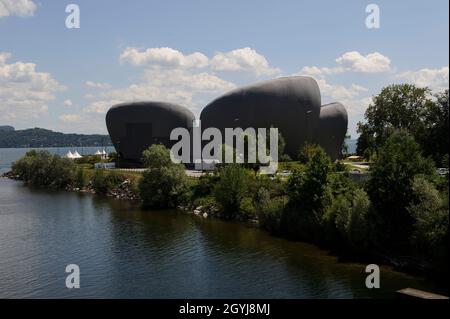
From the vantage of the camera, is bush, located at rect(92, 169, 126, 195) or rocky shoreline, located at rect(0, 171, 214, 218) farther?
bush, located at rect(92, 169, 126, 195)

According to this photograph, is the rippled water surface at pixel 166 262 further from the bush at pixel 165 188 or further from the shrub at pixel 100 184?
the shrub at pixel 100 184

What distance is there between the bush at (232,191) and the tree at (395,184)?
46.4ft

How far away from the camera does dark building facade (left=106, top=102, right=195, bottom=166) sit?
3179 inches

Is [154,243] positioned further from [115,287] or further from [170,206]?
[170,206]

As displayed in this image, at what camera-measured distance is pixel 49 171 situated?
259 feet

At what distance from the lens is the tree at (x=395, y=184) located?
28.7 m

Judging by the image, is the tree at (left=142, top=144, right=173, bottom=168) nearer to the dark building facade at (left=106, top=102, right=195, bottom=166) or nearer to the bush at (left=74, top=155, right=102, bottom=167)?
the dark building facade at (left=106, top=102, right=195, bottom=166)

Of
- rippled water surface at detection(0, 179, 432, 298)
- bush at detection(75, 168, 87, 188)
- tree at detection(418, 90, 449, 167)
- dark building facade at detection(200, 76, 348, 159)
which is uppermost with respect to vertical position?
dark building facade at detection(200, 76, 348, 159)

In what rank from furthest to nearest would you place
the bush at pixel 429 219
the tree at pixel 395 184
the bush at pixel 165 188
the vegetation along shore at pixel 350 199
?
the bush at pixel 165 188 < the tree at pixel 395 184 < the vegetation along shore at pixel 350 199 < the bush at pixel 429 219

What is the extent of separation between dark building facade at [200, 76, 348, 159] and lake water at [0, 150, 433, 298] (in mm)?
28412

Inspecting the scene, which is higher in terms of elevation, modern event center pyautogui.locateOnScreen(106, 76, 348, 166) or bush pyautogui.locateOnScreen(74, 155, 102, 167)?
modern event center pyautogui.locateOnScreen(106, 76, 348, 166)

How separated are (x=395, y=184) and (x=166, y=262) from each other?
14.9 m

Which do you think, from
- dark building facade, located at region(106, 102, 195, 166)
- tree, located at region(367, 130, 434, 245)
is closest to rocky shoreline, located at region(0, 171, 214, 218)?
dark building facade, located at region(106, 102, 195, 166)

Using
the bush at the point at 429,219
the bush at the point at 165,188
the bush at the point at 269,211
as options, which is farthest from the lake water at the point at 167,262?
the bush at the point at 165,188
